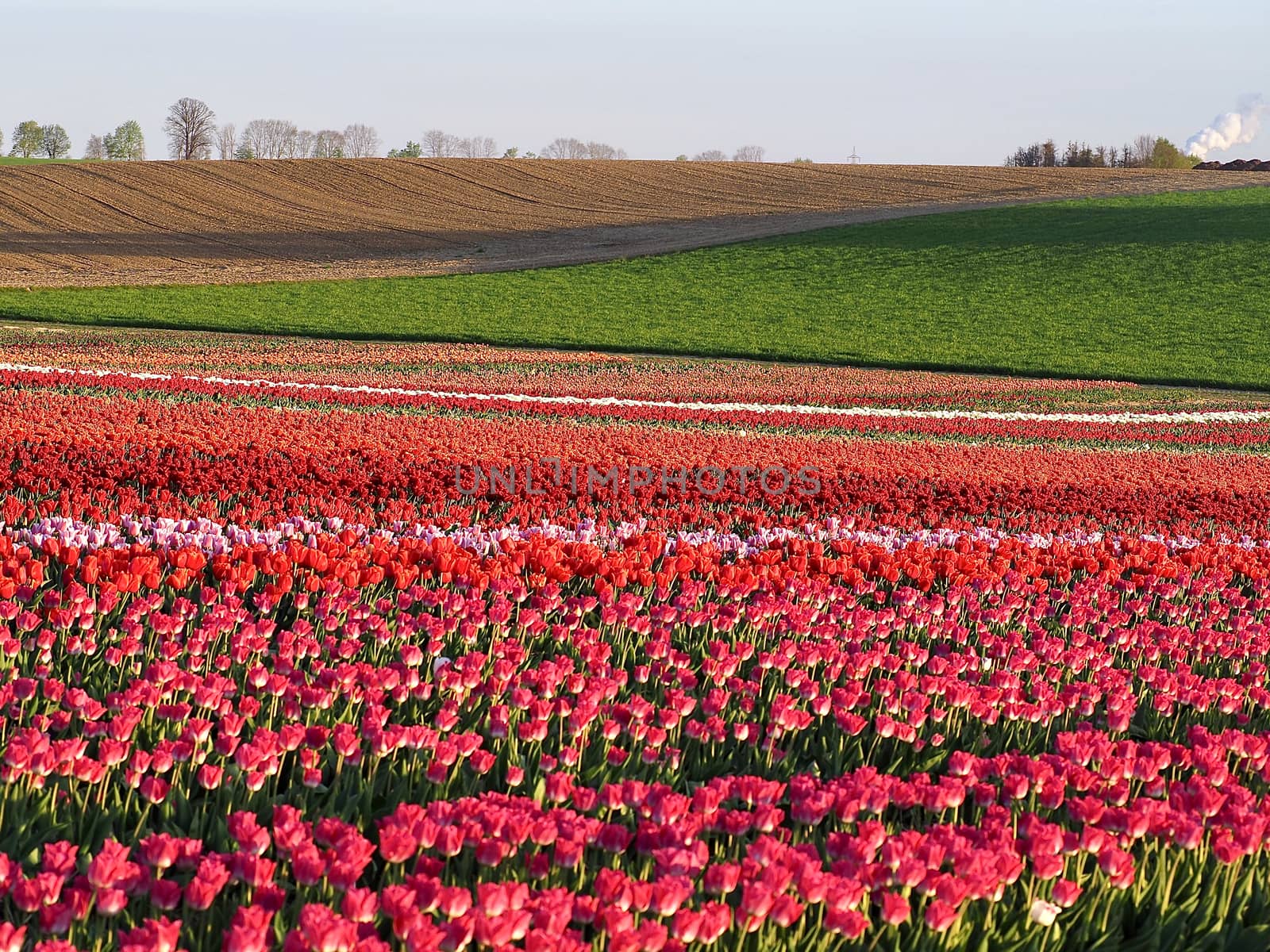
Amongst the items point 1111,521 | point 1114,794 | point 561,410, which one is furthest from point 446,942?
point 561,410

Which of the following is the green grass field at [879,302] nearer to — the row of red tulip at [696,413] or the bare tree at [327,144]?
the row of red tulip at [696,413]

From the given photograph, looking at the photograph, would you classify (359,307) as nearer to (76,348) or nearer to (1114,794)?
(76,348)

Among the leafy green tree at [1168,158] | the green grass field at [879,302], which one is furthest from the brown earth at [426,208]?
the leafy green tree at [1168,158]

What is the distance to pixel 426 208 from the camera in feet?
220

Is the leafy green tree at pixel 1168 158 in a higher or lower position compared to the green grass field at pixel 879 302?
higher

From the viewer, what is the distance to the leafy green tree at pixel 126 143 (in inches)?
5782

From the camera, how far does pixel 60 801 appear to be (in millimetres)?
3609

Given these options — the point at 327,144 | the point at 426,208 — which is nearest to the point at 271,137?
the point at 327,144

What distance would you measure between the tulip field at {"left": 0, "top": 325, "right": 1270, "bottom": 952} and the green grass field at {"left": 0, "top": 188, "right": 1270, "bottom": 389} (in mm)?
26678

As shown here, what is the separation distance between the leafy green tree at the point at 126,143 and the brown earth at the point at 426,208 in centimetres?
7839

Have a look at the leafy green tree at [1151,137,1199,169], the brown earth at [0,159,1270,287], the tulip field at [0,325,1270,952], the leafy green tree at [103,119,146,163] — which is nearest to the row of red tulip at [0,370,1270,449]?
the tulip field at [0,325,1270,952]

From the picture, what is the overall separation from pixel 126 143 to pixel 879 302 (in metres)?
130

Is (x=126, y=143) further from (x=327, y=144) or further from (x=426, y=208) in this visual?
(x=426, y=208)

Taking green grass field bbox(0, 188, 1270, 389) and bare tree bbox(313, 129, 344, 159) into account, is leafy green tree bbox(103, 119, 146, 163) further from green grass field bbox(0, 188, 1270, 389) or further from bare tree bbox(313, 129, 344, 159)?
green grass field bbox(0, 188, 1270, 389)
